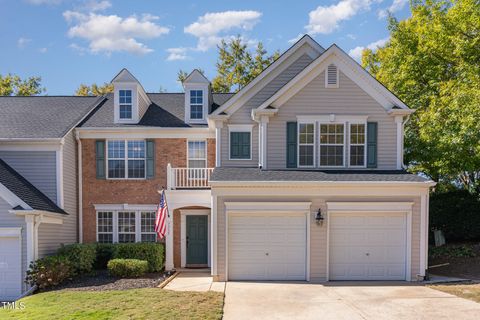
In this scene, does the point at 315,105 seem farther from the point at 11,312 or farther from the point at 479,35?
the point at 11,312

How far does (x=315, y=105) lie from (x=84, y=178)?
400 inches

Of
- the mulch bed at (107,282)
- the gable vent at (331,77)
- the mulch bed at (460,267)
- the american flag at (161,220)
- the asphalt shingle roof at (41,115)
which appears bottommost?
the mulch bed at (460,267)

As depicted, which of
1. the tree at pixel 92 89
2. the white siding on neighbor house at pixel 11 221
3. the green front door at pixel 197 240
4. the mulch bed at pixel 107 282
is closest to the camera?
the mulch bed at pixel 107 282

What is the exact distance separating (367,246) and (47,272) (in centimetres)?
1073

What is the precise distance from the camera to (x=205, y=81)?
1761 centimetres

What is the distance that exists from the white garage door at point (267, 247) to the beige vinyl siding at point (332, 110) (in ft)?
8.06

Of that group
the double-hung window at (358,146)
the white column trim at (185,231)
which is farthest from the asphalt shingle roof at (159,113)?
the double-hung window at (358,146)

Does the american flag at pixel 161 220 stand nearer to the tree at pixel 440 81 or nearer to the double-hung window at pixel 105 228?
the double-hung window at pixel 105 228

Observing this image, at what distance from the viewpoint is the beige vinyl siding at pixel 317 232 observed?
1325 centimetres

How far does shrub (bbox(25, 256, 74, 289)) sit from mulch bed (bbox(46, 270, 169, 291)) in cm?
29

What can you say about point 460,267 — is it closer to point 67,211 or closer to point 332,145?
point 332,145

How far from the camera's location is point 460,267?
1569 cm

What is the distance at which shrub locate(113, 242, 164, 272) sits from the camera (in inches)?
582

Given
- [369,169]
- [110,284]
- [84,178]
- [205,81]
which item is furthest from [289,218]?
[84,178]
